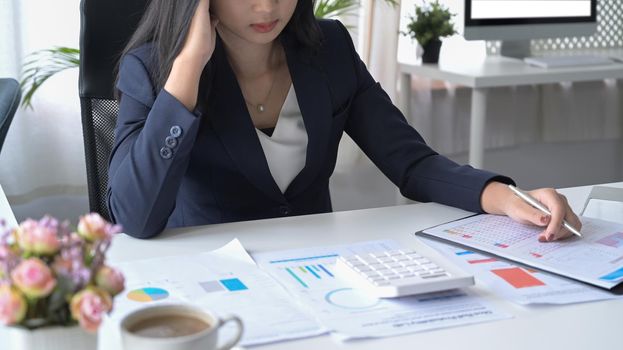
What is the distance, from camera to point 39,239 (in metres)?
0.61

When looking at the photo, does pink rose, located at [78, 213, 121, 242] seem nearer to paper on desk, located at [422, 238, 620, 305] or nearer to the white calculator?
the white calculator

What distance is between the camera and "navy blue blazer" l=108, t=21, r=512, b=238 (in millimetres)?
1212

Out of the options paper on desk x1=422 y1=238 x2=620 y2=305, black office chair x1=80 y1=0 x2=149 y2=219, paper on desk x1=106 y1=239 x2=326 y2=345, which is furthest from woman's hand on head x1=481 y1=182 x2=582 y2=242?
black office chair x1=80 y1=0 x2=149 y2=219

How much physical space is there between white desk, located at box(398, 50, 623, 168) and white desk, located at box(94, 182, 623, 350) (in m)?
1.15

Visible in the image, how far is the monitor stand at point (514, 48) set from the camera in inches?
119

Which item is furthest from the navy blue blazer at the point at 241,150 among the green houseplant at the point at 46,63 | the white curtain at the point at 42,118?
the white curtain at the point at 42,118

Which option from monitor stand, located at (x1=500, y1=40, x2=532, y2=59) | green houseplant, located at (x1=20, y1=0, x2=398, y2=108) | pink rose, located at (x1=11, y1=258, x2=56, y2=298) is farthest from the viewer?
monitor stand, located at (x1=500, y1=40, x2=532, y2=59)

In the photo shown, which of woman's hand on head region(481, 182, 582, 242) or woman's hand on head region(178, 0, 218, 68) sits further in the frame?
woman's hand on head region(178, 0, 218, 68)

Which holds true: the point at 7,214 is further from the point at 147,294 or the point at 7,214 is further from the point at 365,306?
the point at 365,306

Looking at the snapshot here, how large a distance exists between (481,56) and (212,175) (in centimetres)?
189

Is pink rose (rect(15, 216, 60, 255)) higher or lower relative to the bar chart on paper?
higher

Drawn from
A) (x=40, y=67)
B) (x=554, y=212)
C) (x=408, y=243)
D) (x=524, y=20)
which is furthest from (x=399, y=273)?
(x=524, y=20)

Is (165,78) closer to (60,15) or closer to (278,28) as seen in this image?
(278,28)

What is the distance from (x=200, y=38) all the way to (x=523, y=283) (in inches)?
23.2
